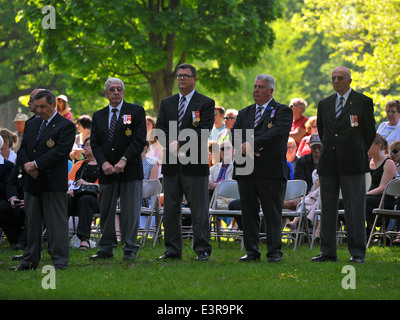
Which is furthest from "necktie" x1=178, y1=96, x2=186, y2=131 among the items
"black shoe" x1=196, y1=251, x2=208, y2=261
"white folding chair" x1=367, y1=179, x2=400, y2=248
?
"white folding chair" x1=367, y1=179, x2=400, y2=248

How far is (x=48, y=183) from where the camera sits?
8.70 m

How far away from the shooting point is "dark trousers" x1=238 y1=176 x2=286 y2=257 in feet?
31.6

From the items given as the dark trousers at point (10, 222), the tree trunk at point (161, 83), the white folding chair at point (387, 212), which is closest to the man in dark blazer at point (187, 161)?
the white folding chair at point (387, 212)

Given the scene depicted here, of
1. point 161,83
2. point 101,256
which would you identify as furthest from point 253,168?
point 161,83

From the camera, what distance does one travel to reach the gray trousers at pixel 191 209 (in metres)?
9.68

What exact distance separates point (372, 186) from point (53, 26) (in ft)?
35.5

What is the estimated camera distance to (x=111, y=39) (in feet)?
64.4

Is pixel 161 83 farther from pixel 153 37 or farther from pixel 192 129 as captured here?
pixel 192 129

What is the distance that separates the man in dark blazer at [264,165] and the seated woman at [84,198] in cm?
314

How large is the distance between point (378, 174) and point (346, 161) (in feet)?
9.93

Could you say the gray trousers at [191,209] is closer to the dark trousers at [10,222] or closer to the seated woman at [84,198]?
the seated woman at [84,198]

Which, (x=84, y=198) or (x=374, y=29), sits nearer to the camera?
(x=84, y=198)
